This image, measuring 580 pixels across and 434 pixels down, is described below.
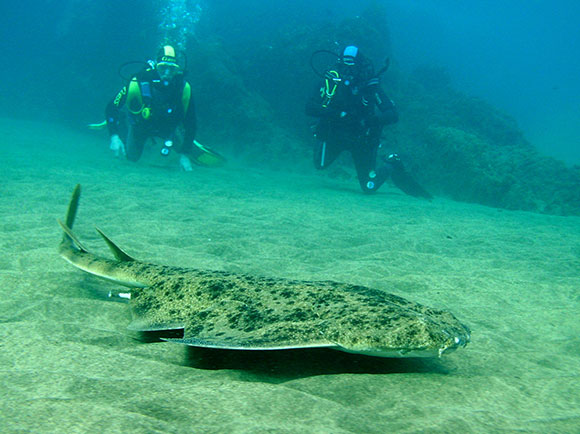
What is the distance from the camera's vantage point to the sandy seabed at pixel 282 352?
167cm

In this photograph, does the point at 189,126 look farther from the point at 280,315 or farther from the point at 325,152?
the point at 280,315

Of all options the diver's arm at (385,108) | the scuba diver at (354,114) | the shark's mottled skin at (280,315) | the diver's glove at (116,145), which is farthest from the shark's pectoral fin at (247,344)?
the diver's glove at (116,145)

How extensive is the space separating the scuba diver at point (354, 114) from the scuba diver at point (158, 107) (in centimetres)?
408

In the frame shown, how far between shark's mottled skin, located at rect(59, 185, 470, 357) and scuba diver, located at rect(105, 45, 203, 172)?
9.89 metres

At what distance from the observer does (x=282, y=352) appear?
2338 millimetres

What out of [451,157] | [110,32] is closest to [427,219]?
[451,157]

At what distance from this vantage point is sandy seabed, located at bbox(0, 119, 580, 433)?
167 cm

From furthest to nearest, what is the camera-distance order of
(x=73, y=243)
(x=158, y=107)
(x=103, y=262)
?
(x=158, y=107), (x=73, y=243), (x=103, y=262)

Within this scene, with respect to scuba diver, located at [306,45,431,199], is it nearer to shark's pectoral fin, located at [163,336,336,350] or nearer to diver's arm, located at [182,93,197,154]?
diver's arm, located at [182,93,197,154]

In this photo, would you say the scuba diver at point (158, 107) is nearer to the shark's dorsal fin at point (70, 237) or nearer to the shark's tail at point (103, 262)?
the shark's dorsal fin at point (70, 237)

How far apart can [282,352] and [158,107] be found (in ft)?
36.5

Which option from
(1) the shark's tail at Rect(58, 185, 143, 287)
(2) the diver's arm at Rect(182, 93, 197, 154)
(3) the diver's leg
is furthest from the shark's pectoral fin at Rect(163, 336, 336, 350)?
(2) the diver's arm at Rect(182, 93, 197, 154)

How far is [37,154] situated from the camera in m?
12.5

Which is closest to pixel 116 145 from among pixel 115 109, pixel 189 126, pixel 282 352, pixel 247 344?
pixel 115 109
